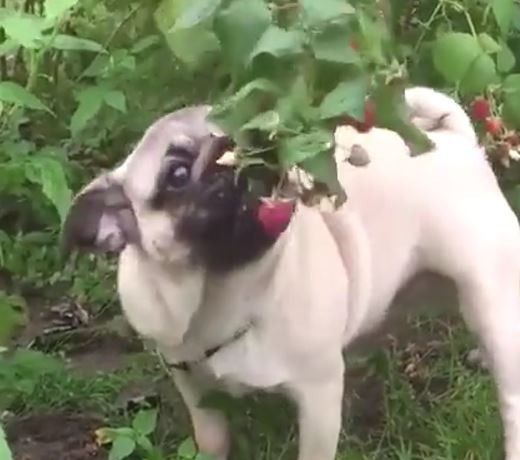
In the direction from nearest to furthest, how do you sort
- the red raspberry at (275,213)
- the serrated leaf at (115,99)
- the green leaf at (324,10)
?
the green leaf at (324,10), the red raspberry at (275,213), the serrated leaf at (115,99)

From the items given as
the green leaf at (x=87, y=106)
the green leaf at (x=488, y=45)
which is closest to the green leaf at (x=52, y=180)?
the green leaf at (x=87, y=106)

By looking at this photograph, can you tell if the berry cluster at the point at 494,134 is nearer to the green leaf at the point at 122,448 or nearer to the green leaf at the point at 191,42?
the green leaf at the point at 191,42

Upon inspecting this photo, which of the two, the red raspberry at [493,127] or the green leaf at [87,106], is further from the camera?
the green leaf at [87,106]

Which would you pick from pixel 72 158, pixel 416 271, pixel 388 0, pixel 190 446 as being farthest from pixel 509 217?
pixel 72 158

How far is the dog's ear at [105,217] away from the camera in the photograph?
2.12 m

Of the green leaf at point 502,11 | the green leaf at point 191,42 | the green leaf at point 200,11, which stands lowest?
the green leaf at point 502,11

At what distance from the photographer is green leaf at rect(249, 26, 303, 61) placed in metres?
1.72

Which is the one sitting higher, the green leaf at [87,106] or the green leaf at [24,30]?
the green leaf at [24,30]

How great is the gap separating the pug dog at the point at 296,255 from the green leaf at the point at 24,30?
19cm

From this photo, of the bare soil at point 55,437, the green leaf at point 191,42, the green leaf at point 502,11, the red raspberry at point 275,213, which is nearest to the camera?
the red raspberry at point 275,213

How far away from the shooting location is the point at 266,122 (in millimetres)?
1722

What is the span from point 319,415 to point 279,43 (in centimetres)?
66

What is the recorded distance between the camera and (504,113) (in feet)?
7.86

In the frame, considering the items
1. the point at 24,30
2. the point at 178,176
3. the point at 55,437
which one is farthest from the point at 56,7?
the point at 55,437
